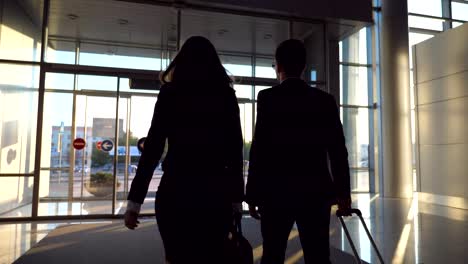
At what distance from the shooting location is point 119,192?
8.06 metres

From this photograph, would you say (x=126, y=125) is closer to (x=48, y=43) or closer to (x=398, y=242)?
(x=48, y=43)

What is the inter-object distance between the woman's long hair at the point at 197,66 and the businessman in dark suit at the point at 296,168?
326 millimetres

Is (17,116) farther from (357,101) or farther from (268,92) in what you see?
(357,101)

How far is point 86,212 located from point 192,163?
6131 millimetres

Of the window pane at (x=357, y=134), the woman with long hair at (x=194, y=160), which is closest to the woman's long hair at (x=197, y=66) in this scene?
the woman with long hair at (x=194, y=160)

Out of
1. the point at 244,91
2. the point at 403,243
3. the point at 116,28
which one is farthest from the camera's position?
the point at 244,91

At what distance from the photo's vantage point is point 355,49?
987cm

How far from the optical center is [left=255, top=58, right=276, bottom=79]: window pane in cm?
803

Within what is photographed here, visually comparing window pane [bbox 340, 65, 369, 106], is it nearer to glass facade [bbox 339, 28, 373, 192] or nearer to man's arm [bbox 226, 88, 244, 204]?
glass facade [bbox 339, 28, 373, 192]

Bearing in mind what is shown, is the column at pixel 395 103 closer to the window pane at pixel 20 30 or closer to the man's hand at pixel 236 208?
the window pane at pixel 20 30

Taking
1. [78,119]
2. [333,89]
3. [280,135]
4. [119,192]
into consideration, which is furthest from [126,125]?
[280,135]

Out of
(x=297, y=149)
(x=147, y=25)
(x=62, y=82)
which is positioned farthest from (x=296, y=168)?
(x=62, y=82)

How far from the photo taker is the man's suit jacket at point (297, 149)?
1531 millimetres

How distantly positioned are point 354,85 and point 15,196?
842 centimetres
